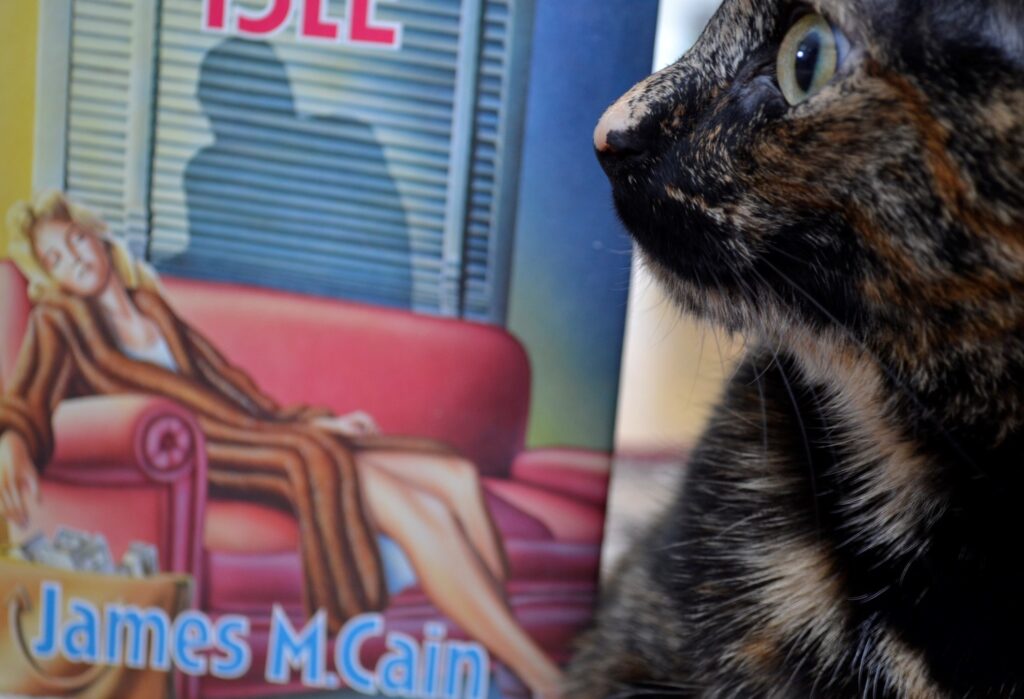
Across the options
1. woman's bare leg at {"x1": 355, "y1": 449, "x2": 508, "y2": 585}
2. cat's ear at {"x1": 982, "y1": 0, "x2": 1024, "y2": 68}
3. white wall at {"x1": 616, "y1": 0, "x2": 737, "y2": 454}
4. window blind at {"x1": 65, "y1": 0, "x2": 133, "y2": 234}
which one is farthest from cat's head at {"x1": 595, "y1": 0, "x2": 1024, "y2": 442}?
window blind at {"x1": 65, "y1": 0, "x2": 133, "y2": 234}

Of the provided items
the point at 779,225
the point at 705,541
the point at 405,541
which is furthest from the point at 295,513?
the point at 779,225

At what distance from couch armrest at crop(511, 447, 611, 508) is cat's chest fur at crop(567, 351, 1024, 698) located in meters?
0.07

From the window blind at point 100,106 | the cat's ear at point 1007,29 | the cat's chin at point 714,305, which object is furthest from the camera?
the window blind at point 100,106

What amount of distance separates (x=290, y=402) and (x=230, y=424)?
0.05m

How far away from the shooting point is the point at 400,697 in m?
0.73

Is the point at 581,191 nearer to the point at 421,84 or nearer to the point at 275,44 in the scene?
the point at 421,84

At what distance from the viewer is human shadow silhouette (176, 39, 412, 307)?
68cm

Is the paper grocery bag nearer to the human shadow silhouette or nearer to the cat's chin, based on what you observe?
the human shadow silhouette

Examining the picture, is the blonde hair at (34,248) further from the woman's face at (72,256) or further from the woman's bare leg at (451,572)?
the woman's bare leg at (451,572)

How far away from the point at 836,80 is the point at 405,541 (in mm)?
448

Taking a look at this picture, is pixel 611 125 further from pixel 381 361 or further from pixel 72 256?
pixel 72 256

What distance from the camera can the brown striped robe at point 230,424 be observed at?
27.3 inches

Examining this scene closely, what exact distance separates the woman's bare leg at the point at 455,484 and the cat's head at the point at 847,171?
0.85 ft

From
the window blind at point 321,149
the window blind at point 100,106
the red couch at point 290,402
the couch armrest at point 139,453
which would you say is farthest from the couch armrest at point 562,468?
the window blind at point 100,106
